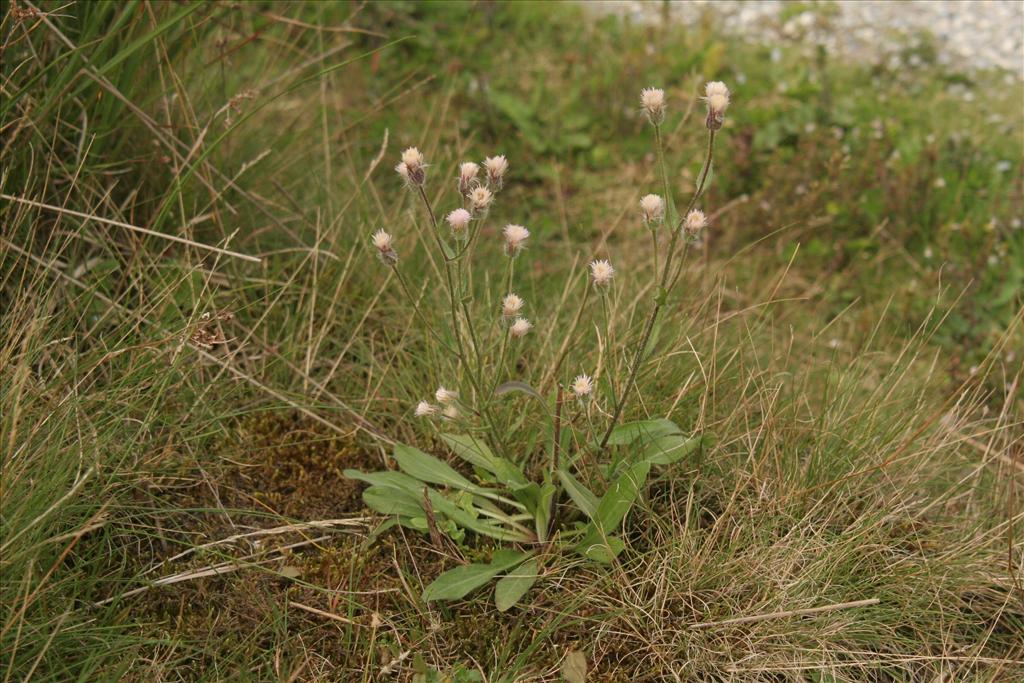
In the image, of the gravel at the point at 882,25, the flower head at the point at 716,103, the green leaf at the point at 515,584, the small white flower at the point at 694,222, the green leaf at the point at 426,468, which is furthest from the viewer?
the gravel at the point at 882,25

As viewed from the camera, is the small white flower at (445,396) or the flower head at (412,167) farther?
the small white flower at (445,396)

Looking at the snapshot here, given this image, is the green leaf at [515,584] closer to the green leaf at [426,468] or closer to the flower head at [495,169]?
the green leaf at [426,468]

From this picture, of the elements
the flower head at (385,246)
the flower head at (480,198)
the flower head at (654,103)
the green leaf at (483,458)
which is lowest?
the green leaf at (483,458)

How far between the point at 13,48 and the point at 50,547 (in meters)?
1.23

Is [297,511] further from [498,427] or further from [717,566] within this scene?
[717,566]

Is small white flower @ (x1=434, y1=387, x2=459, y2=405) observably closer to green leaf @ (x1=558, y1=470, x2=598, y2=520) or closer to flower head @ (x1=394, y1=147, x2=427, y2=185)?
green leaf @ (x1=558, y1=470, x2=598, y2=520)

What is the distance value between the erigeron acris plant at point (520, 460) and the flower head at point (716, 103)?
3.7 inches

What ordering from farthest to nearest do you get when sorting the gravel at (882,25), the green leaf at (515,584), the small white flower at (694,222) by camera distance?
the gravel at (882,25) < the green leaf at (515,584) < the small white flower at (694,222)

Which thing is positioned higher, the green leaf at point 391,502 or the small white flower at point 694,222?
the small white flower at point 694,222

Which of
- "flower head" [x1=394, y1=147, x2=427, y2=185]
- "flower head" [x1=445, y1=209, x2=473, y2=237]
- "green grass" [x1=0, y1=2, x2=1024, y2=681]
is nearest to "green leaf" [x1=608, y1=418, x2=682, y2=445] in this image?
"green grass" [x1=0, y1=2, x2=1024, y2=681]

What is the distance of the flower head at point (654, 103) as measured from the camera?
5.39ft

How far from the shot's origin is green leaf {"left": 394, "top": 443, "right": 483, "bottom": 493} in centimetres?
200

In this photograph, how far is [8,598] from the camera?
5.31ft

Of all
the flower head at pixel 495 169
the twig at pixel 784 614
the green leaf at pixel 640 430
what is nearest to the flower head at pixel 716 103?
the flower head at pixel 495 169
